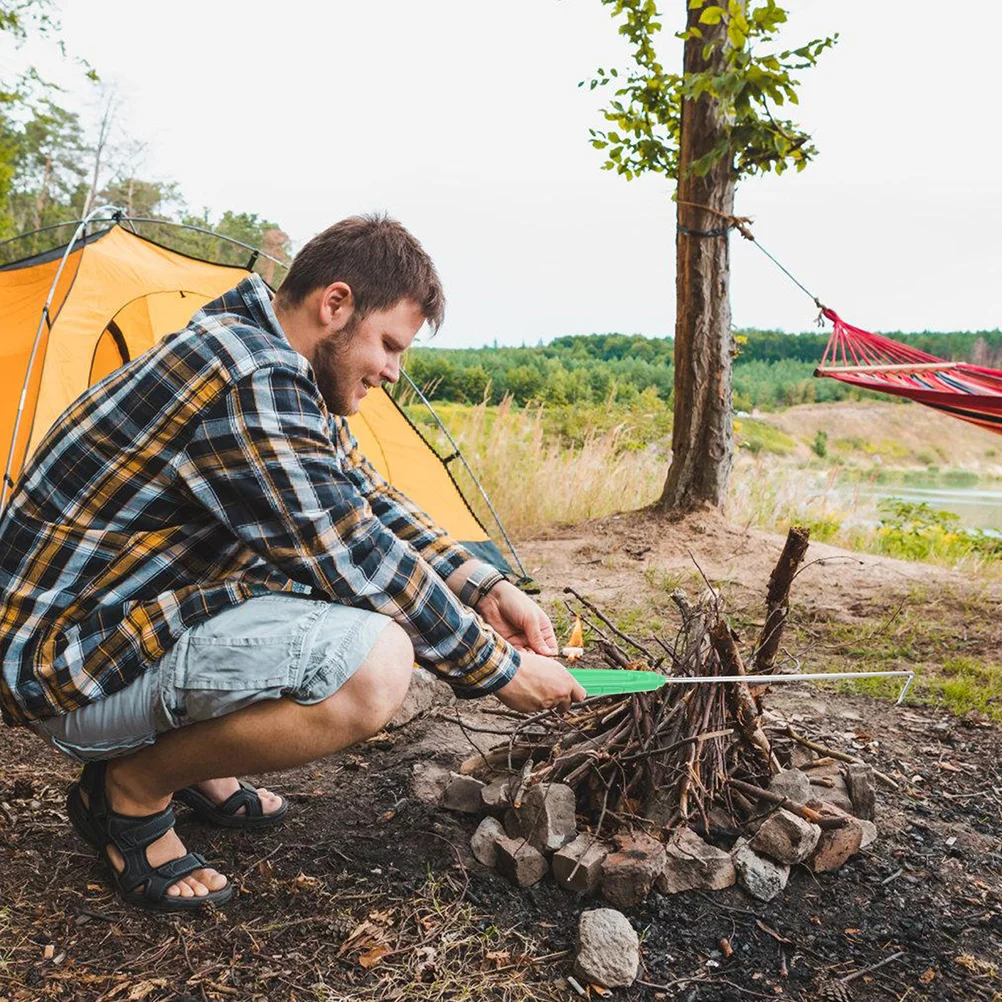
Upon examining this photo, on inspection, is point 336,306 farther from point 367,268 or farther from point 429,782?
point 429,782

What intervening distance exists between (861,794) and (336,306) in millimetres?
1431

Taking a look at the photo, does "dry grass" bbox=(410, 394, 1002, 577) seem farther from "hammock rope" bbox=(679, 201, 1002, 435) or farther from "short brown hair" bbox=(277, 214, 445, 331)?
"short brown hair" bbox=(277, 214, 445, 331)

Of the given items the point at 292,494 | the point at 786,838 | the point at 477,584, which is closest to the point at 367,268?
the point at 292,494

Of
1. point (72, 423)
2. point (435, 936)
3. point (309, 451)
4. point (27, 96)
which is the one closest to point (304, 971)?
point (435, 936)

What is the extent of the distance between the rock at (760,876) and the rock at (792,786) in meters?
0.15

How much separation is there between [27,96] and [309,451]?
18031 millimetres

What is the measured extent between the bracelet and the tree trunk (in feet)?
11.4

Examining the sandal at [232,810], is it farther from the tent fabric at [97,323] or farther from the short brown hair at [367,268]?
the tent fabric at [97,323]

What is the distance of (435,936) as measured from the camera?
155cm

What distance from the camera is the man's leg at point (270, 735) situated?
4.95 feet

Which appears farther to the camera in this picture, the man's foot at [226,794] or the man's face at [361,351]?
the man's foot at [226,794]

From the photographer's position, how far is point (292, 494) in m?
1.45

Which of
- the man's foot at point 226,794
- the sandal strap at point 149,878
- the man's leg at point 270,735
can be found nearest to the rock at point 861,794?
the man's leg at point 270,735

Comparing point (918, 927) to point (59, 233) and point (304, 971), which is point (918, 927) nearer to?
point (304, 971)
